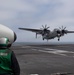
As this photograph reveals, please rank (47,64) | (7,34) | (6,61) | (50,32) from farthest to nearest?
1. (50,32)
2. (47,64)
3. (7,34)
4. (6,61)

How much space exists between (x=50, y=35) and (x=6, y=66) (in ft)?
268

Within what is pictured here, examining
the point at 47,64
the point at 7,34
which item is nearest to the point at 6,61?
the point at 7,34

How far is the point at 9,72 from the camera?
4016 mm

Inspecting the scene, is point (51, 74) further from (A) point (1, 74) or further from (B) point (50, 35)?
(B) point (50, 35)

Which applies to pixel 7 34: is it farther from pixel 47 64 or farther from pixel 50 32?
pixel 50 32

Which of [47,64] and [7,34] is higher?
[7,34]

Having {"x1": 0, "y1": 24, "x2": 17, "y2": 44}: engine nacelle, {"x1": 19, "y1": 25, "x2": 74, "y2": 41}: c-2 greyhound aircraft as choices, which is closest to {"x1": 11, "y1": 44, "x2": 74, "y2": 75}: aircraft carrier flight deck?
{"x1": 0, "y1": 24, "x2": 17, "y2": 44}: engine nacelle

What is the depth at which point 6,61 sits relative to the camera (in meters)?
4.01

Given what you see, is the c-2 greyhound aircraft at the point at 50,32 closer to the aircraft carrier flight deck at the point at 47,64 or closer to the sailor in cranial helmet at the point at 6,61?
the aircraft carrier flight deck at the point at 47,64

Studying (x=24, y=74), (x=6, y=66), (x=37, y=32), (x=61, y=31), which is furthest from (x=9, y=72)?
(x=37, y=32)

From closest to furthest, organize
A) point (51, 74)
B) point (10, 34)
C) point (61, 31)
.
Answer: point (10, 34) → point (51, 74) → point (61, 31)

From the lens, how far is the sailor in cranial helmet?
13.1 feet

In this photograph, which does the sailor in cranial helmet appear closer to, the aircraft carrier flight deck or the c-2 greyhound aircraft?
the aircraft carrier flight deck

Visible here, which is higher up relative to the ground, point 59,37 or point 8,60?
point 8,60
